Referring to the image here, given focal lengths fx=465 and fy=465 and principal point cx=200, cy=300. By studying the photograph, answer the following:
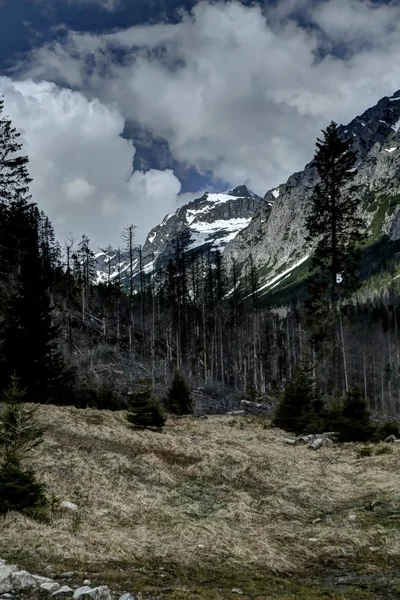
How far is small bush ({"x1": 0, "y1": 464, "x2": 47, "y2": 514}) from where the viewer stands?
8.72 m

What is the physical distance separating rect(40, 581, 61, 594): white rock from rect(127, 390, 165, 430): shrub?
13044 mm

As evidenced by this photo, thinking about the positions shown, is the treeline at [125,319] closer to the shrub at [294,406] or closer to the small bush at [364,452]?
the shrub at [294,406]

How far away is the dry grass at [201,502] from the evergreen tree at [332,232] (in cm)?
858

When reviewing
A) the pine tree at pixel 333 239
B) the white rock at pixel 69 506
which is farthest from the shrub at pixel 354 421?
the white rock at pixel 69 506

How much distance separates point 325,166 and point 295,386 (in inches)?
483

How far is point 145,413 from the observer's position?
18.8 metres

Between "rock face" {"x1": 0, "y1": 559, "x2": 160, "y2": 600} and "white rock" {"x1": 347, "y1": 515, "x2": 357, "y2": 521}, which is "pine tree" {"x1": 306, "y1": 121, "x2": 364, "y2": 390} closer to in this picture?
"white rock" {"x1": 347, "y1": 515, "x2": 357, "y2": 521}

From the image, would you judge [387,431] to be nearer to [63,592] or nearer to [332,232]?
[332,232]

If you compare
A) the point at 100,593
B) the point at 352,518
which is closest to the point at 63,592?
the point at 100,593

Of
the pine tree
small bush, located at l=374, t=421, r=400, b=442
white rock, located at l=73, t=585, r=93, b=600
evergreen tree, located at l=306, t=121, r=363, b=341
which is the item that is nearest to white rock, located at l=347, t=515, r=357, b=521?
white rock, located at l=73, t=585, r=93, b=600

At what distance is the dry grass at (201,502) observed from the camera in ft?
25.1

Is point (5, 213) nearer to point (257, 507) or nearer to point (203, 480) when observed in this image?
point (203, 480)

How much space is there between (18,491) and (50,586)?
3471 mm

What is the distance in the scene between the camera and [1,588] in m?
5.74
